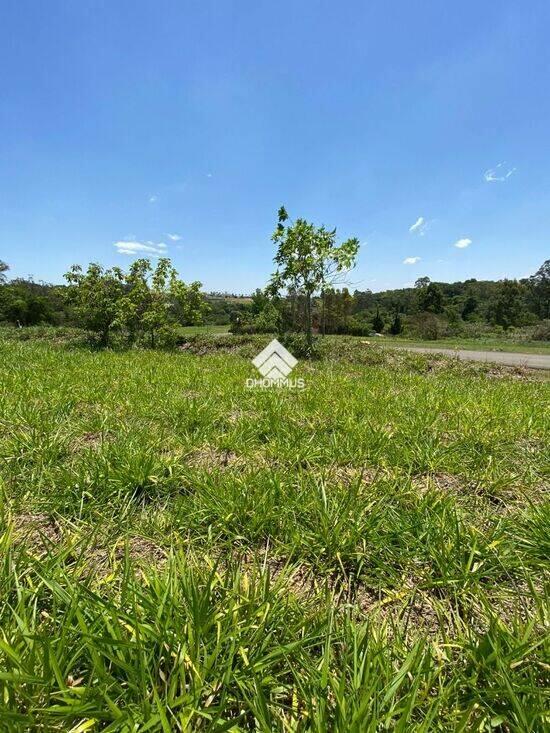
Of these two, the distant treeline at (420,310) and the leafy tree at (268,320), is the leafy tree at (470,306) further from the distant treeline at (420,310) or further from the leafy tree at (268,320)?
the leafy tree at (268,320)

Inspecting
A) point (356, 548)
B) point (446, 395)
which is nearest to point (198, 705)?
point (356, 548)

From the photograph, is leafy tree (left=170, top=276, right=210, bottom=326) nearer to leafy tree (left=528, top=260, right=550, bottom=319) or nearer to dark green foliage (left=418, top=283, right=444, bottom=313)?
dark green foliage (left=418, top=283, right=444, bottom=313)

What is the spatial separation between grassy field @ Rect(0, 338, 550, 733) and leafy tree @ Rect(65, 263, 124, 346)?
11468 millimetres

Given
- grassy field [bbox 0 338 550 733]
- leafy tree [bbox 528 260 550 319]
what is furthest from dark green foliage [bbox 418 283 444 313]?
grassy field [bbox 0 338 550 733]

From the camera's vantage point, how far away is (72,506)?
1886 millimetres

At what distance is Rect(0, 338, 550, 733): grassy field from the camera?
0.92 m

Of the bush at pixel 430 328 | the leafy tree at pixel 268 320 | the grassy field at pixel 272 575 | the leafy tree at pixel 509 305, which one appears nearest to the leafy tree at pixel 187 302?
the leafy tree at pixel 268 320

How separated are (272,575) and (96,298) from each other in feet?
47.6

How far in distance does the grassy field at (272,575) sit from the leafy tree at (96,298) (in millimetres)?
11468

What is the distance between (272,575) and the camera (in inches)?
59.6

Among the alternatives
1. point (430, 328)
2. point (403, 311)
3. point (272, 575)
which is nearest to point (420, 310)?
point (403, 311)

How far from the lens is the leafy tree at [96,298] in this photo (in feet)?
43.3

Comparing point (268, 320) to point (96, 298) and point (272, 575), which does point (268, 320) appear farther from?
point (272, 575)

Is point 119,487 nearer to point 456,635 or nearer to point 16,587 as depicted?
point 16,587
